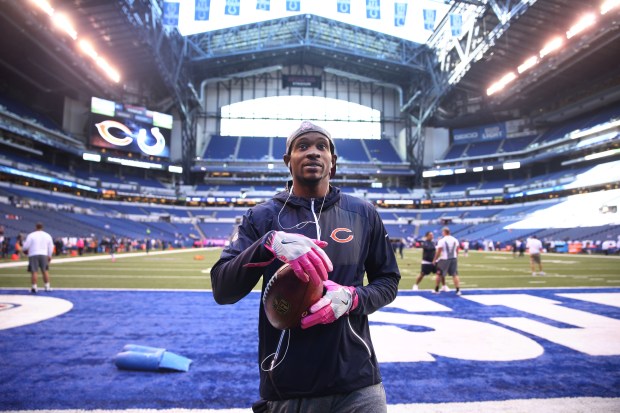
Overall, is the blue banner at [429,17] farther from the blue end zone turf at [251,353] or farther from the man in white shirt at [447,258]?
the blue end zone turf at [251,353]

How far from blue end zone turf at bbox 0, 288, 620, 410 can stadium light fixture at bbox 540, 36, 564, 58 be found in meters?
41.2

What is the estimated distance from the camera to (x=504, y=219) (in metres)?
49.6

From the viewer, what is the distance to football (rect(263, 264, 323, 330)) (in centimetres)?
151

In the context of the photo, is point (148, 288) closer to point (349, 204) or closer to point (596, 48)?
point (349, 204)

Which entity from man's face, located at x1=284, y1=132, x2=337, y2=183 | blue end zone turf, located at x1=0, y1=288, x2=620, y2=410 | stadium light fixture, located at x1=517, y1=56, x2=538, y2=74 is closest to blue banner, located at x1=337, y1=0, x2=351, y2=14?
stadium light fixture, located at x1=517, y1=56, x2=538, y2=74

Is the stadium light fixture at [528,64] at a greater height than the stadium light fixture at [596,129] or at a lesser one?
greater

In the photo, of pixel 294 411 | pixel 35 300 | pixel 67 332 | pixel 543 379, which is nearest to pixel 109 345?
pixel 67 332

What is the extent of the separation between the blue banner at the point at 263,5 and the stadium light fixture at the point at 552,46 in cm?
3122

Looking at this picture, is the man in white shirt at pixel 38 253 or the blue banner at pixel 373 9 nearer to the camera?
the man in white shirt at pixel 38 253

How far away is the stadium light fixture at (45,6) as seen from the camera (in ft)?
95.5

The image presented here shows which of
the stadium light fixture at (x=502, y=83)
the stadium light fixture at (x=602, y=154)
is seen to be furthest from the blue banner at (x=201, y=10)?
the stadium light fixture at (x=602, y=154)

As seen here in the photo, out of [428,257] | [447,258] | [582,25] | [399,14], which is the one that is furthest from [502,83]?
[447,258]

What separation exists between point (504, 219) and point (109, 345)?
5413 cm

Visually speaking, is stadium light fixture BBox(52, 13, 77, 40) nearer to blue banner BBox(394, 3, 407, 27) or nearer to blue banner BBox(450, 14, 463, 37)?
blue banner BBox(394, 3, 407, 27)
